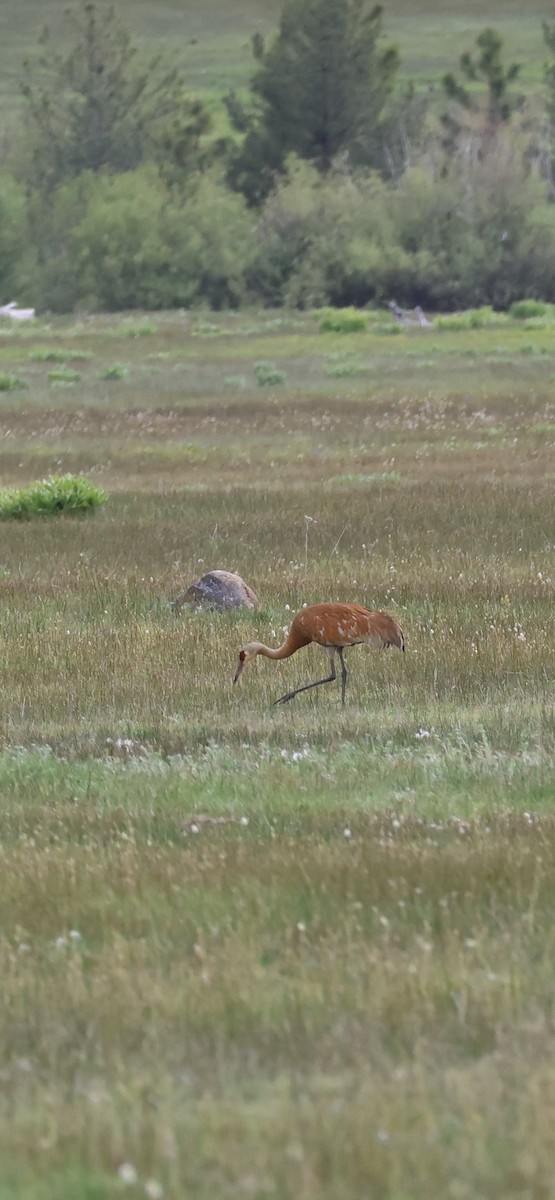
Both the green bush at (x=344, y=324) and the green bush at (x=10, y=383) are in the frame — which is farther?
the green bush at (x=344, y=324)

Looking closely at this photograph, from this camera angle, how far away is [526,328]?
67875 mm

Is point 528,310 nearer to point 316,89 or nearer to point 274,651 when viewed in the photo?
point 316,89

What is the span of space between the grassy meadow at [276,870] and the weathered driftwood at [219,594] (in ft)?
0.87

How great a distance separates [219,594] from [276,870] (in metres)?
8.16

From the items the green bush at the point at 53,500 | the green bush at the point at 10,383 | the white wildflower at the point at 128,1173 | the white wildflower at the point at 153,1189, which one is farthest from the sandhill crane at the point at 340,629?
the green bush at the point at 10,383

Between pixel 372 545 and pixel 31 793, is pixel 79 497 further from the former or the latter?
pixel 31 793

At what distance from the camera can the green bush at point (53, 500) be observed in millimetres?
21812

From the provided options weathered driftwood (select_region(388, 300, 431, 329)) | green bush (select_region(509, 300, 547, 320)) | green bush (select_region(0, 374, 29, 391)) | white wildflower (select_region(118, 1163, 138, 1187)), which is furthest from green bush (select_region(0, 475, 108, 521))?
green bush (select_region(509, 300, 547, 320))

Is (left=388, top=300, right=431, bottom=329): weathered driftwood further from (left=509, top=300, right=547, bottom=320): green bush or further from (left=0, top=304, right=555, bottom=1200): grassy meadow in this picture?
(left=0, top=304, right=555, bottom=1200): grassy meadow

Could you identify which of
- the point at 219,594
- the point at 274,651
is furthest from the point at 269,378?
the point at 274,651

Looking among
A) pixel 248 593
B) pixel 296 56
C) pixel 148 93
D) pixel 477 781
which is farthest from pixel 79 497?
pixel 148 93

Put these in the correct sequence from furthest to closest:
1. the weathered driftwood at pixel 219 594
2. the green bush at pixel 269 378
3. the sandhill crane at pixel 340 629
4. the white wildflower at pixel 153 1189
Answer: the green bush at pixel 269 378
the weathered driftwood at pixel 219 594
the sandhill crane at pixel 340 629
the white wildflower at pixel 153 1189

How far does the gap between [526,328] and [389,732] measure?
59718mm

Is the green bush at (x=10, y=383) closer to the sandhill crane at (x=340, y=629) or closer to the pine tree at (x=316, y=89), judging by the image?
the sandhill crane at (x=340, y=629)
